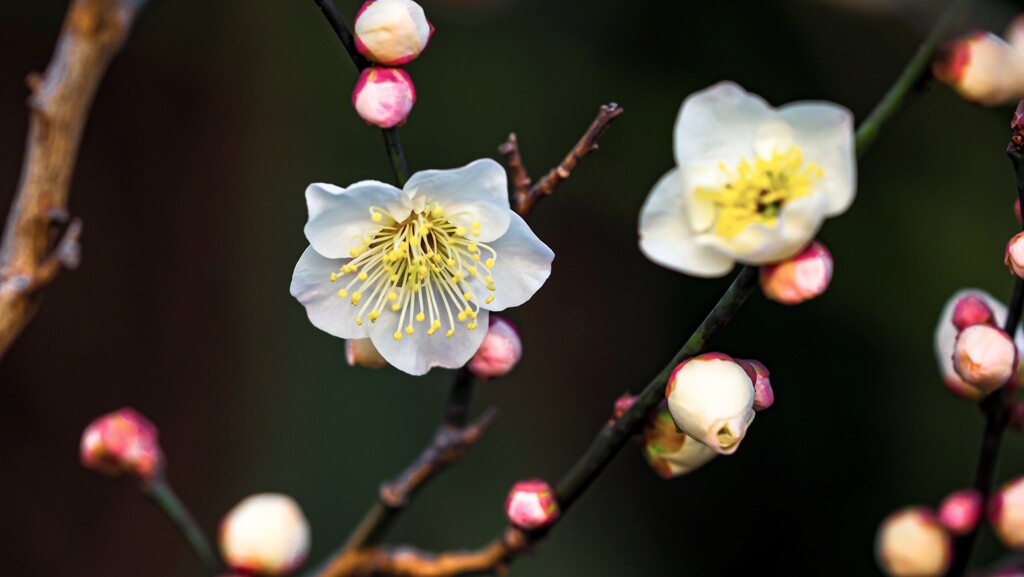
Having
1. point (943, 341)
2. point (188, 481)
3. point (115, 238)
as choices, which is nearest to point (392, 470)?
point (188, 481)

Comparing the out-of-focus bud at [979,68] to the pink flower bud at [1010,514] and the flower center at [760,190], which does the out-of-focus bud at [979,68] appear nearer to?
the flower center at [760,190]

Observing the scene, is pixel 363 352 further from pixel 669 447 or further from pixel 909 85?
pixel 909 85

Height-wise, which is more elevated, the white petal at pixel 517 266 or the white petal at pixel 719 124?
the white petal at pixel 719 124

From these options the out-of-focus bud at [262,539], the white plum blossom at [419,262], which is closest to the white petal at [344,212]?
the white plum blossom at [419,262]

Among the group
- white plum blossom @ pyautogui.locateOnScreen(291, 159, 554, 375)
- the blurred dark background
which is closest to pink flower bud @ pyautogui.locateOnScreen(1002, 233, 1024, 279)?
white plum blossom @ pyautogui.locateOnScreen(291, 159, 554, 375)

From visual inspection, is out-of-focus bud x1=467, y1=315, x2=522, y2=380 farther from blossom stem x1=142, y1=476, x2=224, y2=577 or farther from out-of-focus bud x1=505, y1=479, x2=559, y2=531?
blossom stem x1=142, y1=476, x2=224, y2=577

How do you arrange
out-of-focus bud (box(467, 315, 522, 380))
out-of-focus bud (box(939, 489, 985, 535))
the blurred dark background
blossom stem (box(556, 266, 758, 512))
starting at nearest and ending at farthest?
blossom stem (box(556, 266, 758, 512)) → out-of-focus bud (box(467, 315, 522, 380)) → out-of-focus bud (box(939, 489, 985, 535)) → the blurred dark background

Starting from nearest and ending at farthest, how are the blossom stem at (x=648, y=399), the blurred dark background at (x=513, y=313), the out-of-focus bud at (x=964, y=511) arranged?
the blossom stem at (x=648, y=399)
the out-of-focus bud at (x=964, y=511)
the blurred dark background at (x=513, y=313)
